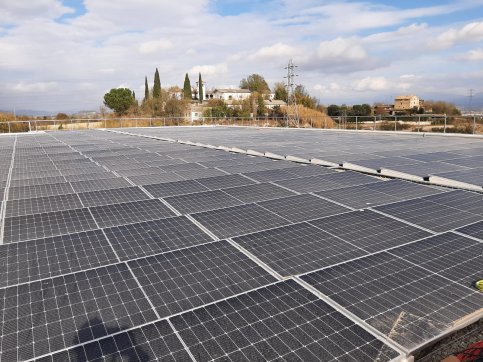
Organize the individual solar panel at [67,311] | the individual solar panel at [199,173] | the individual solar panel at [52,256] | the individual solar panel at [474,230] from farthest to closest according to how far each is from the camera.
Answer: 1. the individual solar panel at [199,173]
2. the individual solar panel at [474,230]
3. the individual solar panel at [52,256]
4. the individual solar panel at [67,311]

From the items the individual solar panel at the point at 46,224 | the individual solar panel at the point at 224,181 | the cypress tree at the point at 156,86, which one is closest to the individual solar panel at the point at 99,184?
the individual solar panel at the point at 46,224

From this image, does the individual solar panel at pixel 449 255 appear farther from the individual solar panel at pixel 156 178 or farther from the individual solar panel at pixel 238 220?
the individual solar panel at pixel 156 178

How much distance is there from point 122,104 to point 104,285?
285 feet

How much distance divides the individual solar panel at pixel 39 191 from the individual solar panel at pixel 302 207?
5.27 m

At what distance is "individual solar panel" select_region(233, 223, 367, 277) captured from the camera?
5.07 m

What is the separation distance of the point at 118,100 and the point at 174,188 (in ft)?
270

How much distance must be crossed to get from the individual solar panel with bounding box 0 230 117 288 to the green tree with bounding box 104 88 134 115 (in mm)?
82975

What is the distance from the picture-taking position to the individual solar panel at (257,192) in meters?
8.38

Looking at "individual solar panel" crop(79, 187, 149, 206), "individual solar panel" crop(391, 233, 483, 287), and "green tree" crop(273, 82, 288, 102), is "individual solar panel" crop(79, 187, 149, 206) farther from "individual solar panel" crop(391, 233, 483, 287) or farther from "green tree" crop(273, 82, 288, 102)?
"green tree" crop(273, 82, 288, 102)

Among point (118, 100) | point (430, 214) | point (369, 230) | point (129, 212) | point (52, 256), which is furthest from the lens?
point (118, 100)

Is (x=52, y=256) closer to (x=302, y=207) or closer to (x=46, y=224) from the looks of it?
(x=46, y=224)

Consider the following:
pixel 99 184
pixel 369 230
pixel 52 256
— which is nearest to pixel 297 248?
pixel 369 230

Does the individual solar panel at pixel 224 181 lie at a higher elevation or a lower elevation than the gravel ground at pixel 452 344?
higher

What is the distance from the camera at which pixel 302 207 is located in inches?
299
